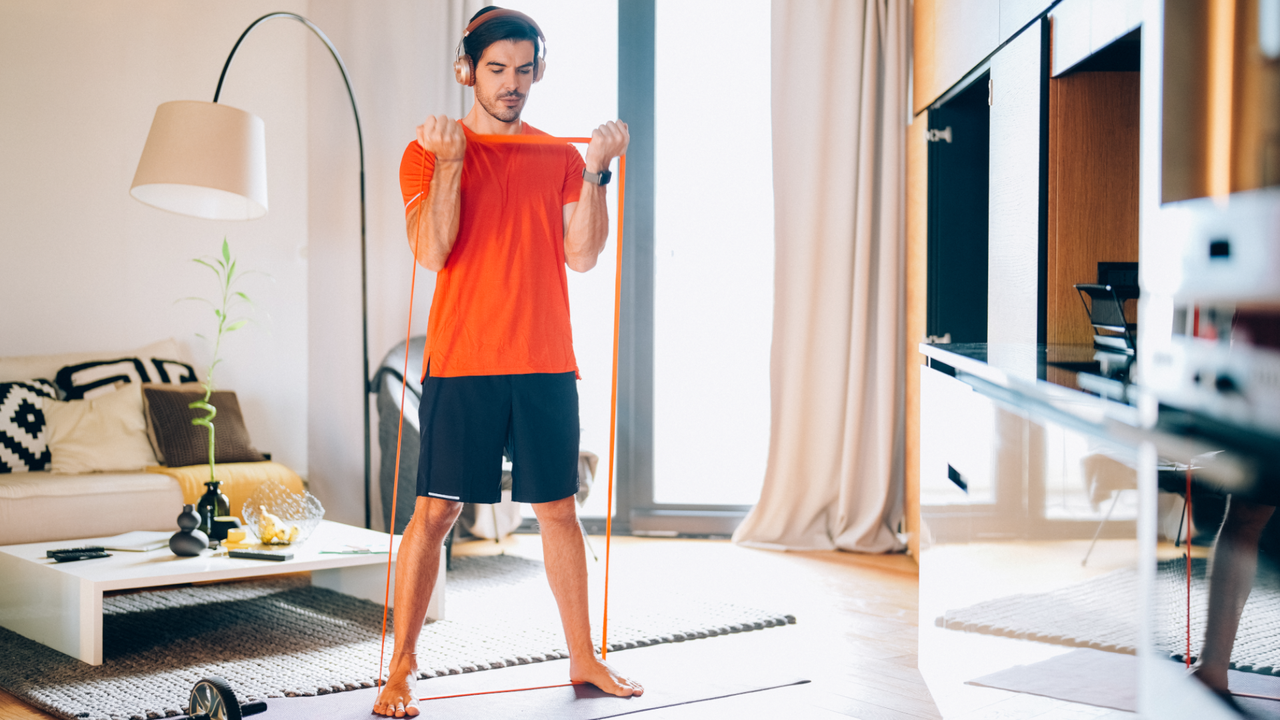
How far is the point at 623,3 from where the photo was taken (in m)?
4.39

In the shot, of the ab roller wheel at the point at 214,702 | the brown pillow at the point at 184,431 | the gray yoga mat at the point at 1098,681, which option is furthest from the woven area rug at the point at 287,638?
the gray yoga mat at the point at 1098,681

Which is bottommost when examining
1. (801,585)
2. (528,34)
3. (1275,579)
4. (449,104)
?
(801,585)

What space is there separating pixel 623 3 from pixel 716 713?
10.4ft

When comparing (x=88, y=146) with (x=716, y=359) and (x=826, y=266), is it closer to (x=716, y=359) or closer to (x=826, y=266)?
(x=716, y=359)

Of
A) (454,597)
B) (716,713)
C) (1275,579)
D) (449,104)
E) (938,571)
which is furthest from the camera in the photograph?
(449,104)

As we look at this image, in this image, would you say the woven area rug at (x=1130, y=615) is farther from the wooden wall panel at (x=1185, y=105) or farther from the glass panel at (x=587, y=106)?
the glass panel at (x=587, y=106)

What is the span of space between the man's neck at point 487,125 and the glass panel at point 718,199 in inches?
83.5

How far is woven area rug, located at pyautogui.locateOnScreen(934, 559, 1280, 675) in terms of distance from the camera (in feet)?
2.68

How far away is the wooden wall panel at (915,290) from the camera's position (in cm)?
366

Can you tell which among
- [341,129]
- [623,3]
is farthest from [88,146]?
[623,3]

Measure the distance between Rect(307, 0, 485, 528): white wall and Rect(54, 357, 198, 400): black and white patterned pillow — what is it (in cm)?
64

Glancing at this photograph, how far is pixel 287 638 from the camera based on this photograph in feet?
9.05

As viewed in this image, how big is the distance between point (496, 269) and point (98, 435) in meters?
2.05

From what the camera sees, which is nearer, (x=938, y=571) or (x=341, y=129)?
(x=938, y=571)
